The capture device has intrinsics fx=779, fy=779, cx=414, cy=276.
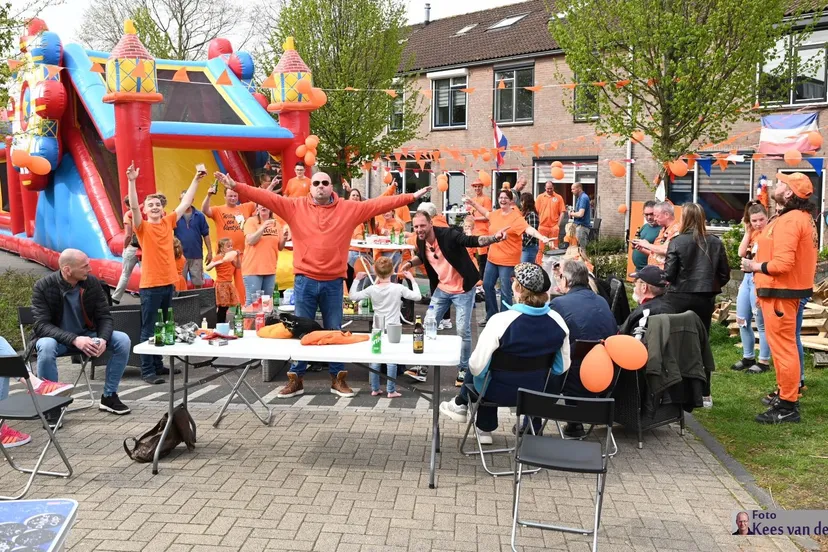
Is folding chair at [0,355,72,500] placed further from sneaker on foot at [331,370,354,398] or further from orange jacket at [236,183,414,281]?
sneaker on foot at [331,370,354,398]

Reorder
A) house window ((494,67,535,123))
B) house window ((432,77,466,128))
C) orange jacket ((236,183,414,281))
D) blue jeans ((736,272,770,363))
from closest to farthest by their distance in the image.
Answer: orange jacket ((236,183,414,281)) → blue jeans ((736,272,770,363)) → house window ((494,67,535,123)) → house window ((432,77,466,128))

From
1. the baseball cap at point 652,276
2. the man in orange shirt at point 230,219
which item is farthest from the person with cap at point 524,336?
the man in orange shirt at point 230,219

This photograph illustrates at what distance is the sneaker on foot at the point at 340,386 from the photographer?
7219 mm

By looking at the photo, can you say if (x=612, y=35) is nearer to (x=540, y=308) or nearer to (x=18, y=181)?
(x=540, y=308)

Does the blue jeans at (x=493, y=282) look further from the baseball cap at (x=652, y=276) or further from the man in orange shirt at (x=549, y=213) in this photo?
the man in orange shirt at (x=549, y=213)

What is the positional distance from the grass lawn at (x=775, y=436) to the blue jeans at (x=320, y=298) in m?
3.29

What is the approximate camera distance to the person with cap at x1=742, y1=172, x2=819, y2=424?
6168 millimetres

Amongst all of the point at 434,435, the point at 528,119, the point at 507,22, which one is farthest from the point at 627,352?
the point at 507,22

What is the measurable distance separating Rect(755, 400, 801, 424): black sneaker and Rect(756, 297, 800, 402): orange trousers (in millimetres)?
68

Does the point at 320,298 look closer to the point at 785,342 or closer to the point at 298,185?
the point at 785,342

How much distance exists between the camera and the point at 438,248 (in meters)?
7.41

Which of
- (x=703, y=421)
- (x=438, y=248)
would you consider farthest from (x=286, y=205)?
(x=703, y=421)

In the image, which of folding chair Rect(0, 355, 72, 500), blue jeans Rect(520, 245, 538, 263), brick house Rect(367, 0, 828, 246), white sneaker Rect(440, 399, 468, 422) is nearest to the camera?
folding chair Rect(0, 355, 72, 500)

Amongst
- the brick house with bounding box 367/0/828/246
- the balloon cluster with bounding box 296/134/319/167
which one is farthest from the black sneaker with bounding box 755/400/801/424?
the brick house with bounding box 367/0/828/246
